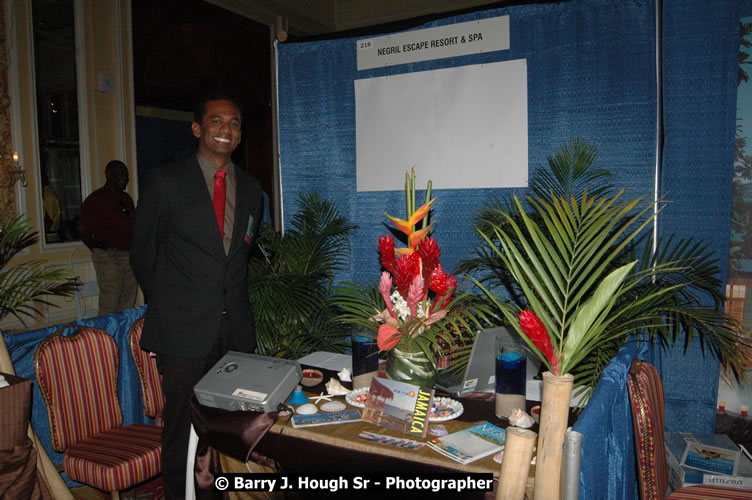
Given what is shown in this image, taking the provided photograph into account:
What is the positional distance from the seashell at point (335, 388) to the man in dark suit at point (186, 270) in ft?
1.75

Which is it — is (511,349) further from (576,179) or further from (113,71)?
(113,71)

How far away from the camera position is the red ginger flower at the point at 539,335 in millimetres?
1119

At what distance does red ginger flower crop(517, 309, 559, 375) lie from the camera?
1.12 meters

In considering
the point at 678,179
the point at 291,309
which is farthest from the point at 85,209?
the point at 678,179

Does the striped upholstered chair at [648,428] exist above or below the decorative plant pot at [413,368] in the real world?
below

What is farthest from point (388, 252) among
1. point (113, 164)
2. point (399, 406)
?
point (113, 164)

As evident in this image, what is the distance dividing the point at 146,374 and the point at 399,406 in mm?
1352

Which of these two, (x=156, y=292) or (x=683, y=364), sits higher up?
(x=156, y=292)

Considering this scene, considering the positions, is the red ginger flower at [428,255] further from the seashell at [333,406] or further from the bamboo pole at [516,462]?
the bamboo pole at [516,462]

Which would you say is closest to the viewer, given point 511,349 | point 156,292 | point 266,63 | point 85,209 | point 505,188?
point 511,349

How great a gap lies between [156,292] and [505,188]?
1.69 metres

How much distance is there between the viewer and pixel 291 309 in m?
3.12

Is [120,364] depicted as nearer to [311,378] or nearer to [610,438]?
[311,378]

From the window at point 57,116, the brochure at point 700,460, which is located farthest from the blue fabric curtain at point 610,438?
the window at point 57,116
